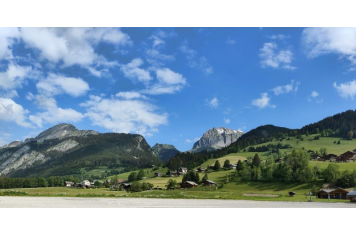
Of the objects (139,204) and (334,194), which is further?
(334,194)

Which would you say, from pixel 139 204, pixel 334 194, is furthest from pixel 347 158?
pixel 139 204

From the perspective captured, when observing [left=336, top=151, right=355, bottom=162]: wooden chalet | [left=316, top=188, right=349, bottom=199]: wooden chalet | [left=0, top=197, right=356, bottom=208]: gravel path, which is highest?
[left=336, top=151, right=355, bottom=162]: wooden chalet

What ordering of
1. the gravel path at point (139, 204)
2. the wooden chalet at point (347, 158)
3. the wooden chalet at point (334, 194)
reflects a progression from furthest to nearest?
the wooden chalet at point (347, 158) < the wooden chalet at point (334, 194) < the gravel path at point (139, 204)

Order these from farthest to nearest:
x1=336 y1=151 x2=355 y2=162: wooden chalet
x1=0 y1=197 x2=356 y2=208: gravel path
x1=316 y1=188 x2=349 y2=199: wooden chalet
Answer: x1=336 y1=151 x2=355 y2=162: wooden chalet, x1=316 y1=188 x2=349 y2=199: wooden chalet, x1=0 y1=197 x2=356 y2=208: gravel path

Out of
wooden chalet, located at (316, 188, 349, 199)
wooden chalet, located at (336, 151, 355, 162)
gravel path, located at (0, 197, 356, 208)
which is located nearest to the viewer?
gravel path, located at (0, 197, 356, 208)

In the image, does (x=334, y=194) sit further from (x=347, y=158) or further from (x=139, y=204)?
(x=347, y=158)

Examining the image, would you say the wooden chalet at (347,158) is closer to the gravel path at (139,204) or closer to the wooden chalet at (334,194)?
the wooden chalet at (334,194)

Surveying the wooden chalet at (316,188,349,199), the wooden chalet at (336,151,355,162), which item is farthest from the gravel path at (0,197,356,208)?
the wooden chalet at (336,151,355,162)

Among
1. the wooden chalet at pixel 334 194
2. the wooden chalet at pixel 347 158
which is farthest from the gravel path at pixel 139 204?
the wooden chalet at pixel 347 158

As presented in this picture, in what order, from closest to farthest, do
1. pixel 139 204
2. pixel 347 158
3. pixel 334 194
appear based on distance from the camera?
pixel 139 204, pixel 334 194, pixel 347 158

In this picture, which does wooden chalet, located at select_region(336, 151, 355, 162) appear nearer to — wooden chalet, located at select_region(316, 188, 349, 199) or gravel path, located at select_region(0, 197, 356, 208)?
wooden chalet, located at select_region(316, 188, 349, 199)

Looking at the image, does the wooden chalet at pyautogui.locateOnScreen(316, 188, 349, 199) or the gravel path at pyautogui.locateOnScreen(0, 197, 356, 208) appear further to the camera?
the wooden chalet at pyautogui.locateOnScreen(316, 188, 349, 199)
